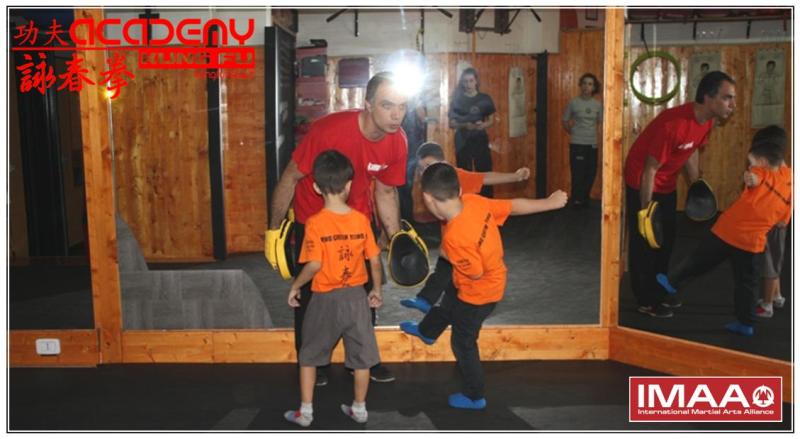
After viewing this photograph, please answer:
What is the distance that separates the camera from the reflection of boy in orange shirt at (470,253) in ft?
12.3

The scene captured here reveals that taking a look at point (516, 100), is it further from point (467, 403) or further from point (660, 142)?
point (467, 403)

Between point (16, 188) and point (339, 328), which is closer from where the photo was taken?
point (339, 328)

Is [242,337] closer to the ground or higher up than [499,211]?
closer to the ground

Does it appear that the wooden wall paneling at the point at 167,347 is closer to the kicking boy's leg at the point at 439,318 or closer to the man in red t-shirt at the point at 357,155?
the man in red t-shirt at the point at 357,155

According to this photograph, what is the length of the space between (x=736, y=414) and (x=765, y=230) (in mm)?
1240

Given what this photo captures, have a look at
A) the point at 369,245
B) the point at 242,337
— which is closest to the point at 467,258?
the point at 369,245

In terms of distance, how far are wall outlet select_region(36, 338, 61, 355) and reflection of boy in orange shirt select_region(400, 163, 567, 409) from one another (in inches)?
88.9

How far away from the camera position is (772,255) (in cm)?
480

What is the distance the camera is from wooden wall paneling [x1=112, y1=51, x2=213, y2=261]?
5.46 metres

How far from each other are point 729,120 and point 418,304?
3.09 metres

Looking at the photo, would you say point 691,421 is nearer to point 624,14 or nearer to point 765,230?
point 765,230

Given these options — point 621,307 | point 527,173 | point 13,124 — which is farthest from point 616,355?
point 13,124

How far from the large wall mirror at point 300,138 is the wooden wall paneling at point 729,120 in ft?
1.03

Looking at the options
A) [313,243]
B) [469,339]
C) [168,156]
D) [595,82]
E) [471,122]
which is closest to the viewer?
[313,243]
